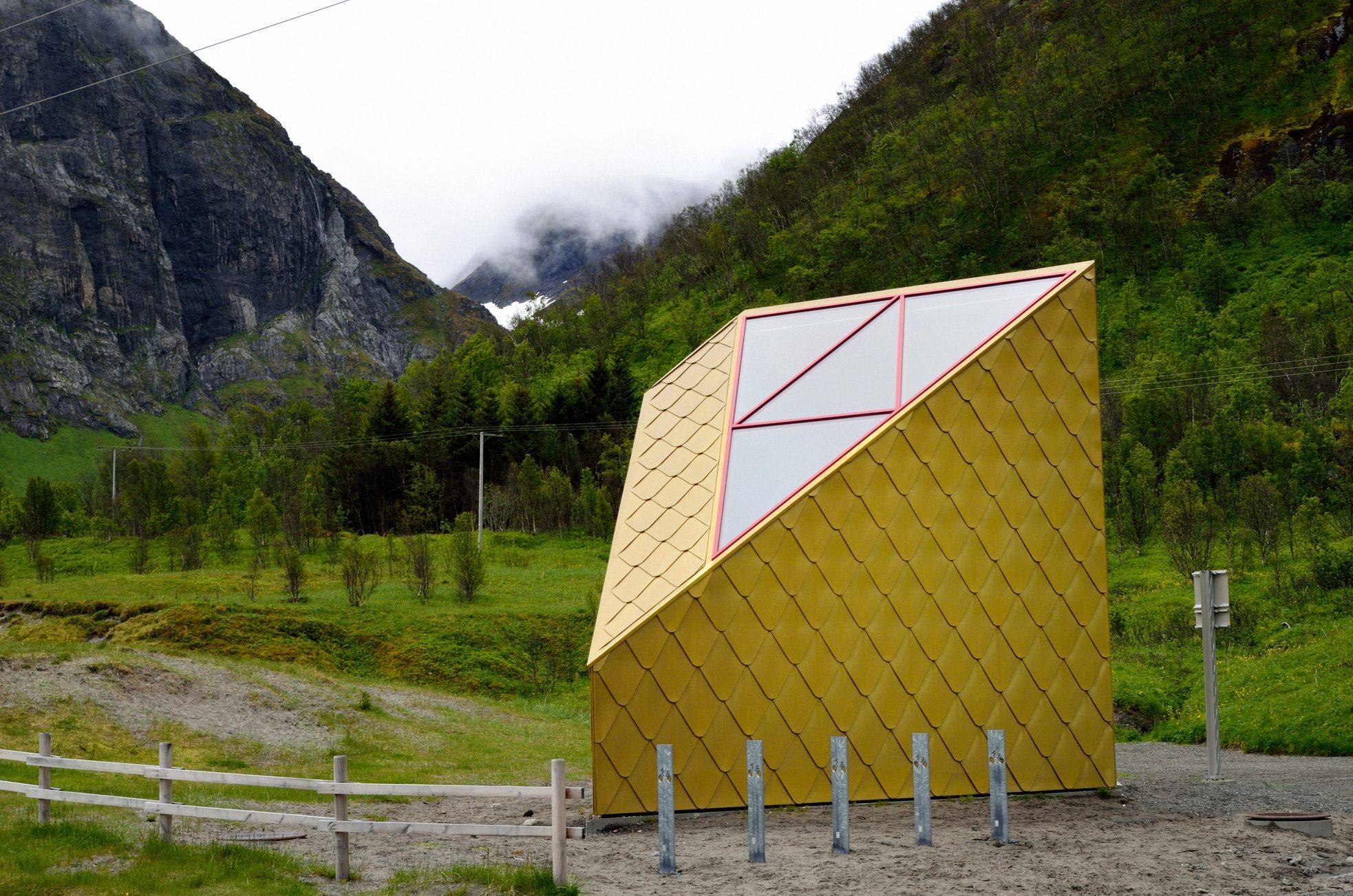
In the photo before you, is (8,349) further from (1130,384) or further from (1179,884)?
(1179,884)

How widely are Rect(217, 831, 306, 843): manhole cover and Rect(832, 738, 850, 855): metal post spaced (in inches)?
205

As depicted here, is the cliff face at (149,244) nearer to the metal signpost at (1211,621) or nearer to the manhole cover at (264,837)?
the manhole cover at (264,837)

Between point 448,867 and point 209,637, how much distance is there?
63.5 ft

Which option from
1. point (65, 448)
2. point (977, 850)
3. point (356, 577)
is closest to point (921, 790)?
point (977, 850)

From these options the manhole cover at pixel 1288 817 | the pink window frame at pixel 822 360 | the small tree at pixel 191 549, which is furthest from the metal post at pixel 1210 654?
the small tree at pixel 191 549

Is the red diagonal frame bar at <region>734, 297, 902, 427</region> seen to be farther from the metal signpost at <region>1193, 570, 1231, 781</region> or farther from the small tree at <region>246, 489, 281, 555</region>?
the small tree at <region>246, 489, 281, 555</region>

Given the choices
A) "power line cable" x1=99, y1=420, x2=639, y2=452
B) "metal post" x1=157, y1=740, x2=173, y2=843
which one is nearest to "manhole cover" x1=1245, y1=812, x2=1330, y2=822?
"metal post" x1=157, y1=740, x2=173, y2=843

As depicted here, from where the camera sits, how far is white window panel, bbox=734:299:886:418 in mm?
13609

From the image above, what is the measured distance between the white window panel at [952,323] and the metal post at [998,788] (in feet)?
14.2

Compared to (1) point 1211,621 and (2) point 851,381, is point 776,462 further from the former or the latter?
(1) point 1211,621

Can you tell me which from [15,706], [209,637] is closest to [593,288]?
[209,637]

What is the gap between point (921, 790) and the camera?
9141 mm

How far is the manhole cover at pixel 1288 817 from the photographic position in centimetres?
940

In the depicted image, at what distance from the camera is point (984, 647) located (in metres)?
12.0
